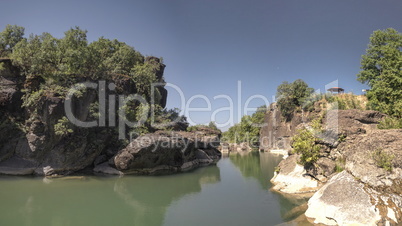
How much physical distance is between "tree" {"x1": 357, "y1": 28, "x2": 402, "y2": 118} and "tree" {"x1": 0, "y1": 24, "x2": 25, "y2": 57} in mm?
41103

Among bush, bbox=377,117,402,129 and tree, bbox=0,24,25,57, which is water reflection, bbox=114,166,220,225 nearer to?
bush, bbox=377,117,402,129

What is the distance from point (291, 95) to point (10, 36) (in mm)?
47179

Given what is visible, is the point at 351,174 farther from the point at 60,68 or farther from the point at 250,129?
the point at 250,129

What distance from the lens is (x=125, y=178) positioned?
19844mm

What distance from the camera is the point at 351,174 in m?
10.8

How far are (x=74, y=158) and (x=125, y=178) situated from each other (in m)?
5.94

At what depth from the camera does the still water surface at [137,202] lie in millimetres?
10359

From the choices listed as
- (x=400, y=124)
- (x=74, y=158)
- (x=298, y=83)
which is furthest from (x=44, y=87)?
(x=298, y=83)

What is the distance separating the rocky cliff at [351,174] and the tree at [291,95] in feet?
96.5

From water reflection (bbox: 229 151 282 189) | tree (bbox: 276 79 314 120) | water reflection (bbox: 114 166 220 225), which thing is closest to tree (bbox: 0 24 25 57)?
water reflection (bbox: 114 166 220 225)

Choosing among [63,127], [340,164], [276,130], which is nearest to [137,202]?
[63,127]

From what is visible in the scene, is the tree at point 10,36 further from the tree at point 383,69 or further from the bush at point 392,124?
the tree at point 383,69

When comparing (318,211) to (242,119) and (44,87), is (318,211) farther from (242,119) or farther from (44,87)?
(242,119)

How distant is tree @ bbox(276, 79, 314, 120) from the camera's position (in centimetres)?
4366
